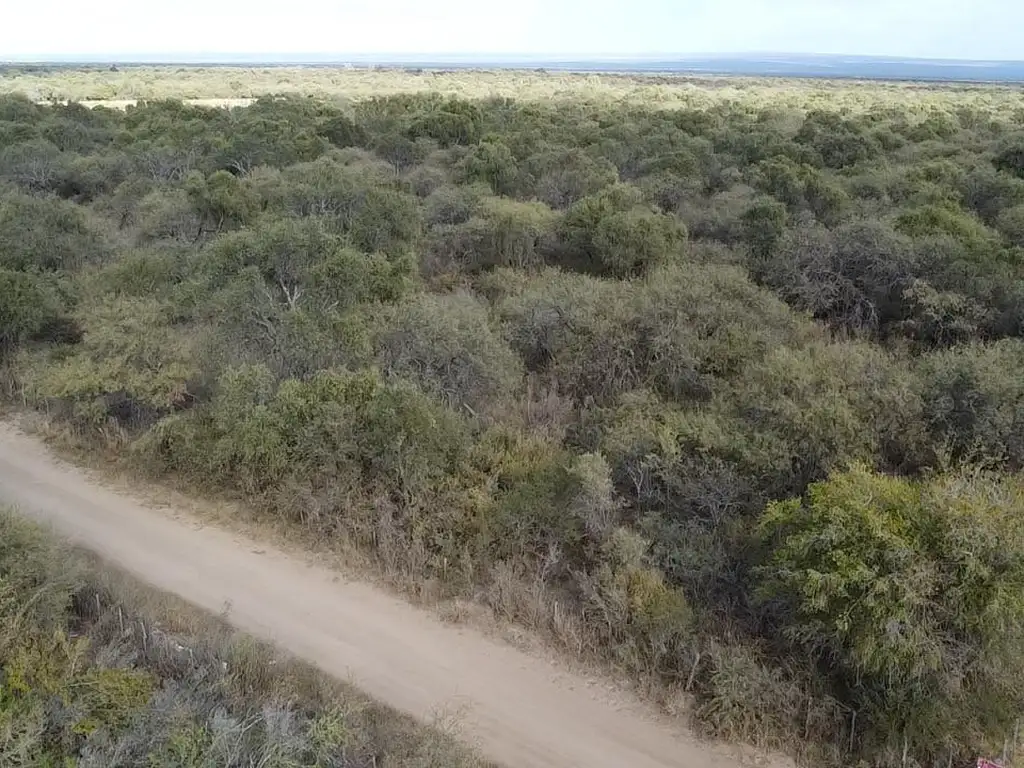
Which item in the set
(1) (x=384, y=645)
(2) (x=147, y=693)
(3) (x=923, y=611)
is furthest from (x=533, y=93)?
(2) (x=147, y=693)

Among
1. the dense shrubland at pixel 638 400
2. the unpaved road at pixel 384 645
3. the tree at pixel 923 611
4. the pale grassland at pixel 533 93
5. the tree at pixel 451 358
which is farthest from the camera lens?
the pale grassland at pixel 533 93

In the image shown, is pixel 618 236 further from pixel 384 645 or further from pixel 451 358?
pixel 384 645

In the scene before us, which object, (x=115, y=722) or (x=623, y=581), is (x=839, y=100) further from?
(x=115, y=722)

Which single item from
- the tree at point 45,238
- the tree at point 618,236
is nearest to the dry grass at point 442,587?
the tree at point 45,238

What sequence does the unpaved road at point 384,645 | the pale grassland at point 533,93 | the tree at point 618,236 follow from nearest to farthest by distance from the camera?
the unpaved road at point 384,645
the tree at point 618,236
the pale grassland at point 533,93

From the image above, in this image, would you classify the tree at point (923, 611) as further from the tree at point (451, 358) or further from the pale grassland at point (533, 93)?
the pale grassland at point (533, 93)

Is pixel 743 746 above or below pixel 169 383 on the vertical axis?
below

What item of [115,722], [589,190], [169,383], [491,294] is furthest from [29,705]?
[589,190]

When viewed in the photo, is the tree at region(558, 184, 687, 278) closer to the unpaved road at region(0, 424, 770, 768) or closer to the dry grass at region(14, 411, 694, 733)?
the dry grass at region(14, 411, 694, 733)
